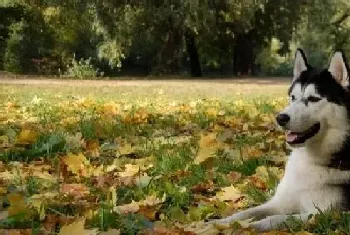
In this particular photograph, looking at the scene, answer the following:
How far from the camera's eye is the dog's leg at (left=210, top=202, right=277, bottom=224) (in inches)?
125

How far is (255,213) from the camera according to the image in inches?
130

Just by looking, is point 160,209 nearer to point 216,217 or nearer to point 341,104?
point 216,217

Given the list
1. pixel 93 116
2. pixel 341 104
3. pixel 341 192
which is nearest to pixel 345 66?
pixel 341 104

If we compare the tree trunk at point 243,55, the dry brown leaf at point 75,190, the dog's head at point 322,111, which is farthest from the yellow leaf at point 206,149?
the tree trunk at point 243,55

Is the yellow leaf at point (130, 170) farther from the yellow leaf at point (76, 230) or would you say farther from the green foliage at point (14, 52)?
the green foliage at point (14, 52)

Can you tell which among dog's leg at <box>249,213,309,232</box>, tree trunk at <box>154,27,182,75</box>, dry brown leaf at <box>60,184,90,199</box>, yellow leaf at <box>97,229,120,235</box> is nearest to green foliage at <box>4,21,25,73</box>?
tree trunk at <box>154,27,182,75</box>

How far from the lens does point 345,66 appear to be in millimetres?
3455

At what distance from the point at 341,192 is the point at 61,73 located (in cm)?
2724

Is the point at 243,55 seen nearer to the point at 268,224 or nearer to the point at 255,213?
the point at 255,213

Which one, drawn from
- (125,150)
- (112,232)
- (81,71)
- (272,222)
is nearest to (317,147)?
(272,222)

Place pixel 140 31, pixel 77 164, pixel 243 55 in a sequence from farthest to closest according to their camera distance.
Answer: pixel 243 55
pixel 140 31
pixel 77 164

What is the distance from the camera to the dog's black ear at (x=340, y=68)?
3.46 m

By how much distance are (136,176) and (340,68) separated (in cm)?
145

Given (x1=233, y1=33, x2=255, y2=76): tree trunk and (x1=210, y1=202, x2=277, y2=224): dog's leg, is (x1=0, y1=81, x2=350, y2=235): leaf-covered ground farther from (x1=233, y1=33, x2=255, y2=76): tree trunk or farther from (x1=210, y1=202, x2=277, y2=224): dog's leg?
(x1=233, y1=33, x2=255, y2=76): tree trunk
